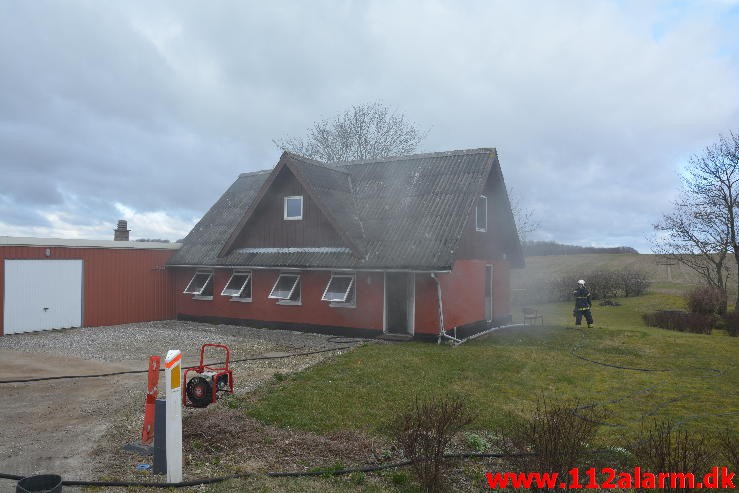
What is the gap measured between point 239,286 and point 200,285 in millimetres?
2621

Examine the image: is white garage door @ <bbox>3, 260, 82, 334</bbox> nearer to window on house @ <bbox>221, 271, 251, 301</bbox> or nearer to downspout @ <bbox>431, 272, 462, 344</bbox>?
window on house @ <bbox>221, 271, 251, 301</bbox>

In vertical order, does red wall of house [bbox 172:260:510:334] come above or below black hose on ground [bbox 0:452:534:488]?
above

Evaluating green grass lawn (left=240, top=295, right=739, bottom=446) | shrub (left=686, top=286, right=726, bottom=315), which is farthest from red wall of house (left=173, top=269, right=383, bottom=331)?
shrub (left=686, top=286, right=726, bottom=315)

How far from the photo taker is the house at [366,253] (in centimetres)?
Result: 1623

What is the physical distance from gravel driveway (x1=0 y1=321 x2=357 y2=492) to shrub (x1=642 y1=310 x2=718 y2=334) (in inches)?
Result: 618

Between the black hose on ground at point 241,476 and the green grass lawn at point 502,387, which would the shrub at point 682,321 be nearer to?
the green grass lawn at point 502,387

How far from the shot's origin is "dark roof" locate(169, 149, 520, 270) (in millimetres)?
16172

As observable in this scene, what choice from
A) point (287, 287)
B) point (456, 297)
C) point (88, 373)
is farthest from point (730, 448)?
point (287, 287)

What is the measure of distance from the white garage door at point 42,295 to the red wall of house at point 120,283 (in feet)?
0.85

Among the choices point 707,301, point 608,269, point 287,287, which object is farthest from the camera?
point 608,269

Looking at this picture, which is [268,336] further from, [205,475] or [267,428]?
[205,475]

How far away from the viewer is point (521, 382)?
11.0 m

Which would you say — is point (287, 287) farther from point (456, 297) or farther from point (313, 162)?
point (456, 297)

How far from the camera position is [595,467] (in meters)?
6.29
